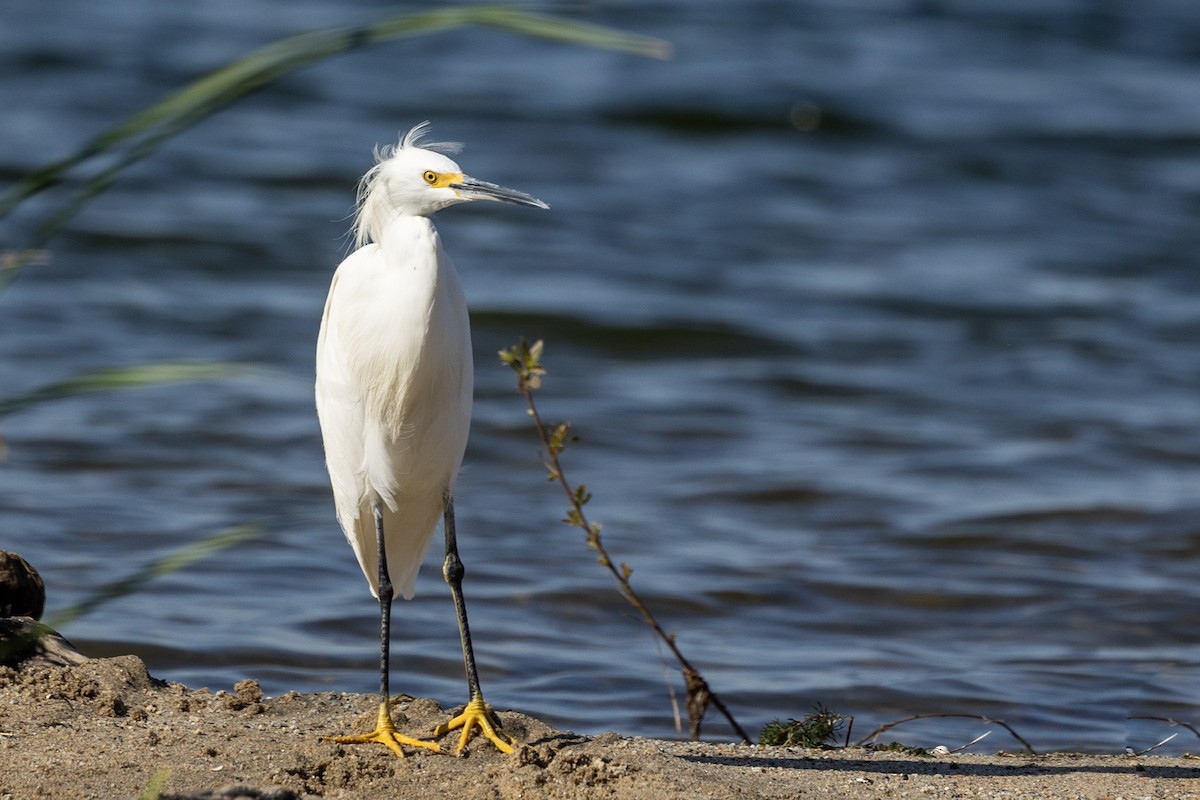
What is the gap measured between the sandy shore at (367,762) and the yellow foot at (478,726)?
0.03m

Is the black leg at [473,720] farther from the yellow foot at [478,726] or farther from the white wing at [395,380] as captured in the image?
the white wing at [395,380]

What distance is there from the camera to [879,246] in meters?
12.8

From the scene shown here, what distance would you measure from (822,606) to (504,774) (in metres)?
3.04

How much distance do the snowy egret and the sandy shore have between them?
191 mm

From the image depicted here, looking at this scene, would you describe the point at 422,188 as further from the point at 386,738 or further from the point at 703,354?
the point at 703,354


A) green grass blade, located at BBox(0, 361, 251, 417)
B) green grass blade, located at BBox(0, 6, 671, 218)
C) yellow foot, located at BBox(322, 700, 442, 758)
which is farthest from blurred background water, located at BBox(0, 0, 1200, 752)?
yellow foot, located at BBox(322, 700, 442, 758)

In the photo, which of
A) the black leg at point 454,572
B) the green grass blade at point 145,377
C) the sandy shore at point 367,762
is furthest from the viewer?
the black leg at point 454,572

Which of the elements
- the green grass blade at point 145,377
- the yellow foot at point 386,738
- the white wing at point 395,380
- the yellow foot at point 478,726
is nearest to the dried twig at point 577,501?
the white wing at point 395,380

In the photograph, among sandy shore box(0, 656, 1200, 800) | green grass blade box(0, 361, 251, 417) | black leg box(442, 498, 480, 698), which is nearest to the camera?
green grass blade box(0, 361, 251, 417)

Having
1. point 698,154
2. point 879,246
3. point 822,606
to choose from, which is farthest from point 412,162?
point 698,154

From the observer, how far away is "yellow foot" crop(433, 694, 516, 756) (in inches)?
148

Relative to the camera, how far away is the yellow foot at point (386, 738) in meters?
3.72

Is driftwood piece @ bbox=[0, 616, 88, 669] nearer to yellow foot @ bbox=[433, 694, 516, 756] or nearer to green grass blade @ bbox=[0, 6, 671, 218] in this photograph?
yellow foot @ bbox=[433, 694, 516, 756]

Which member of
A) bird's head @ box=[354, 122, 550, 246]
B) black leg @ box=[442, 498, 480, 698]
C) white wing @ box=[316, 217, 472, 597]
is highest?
bird's head @ box=[354, 122, 550, 246]
